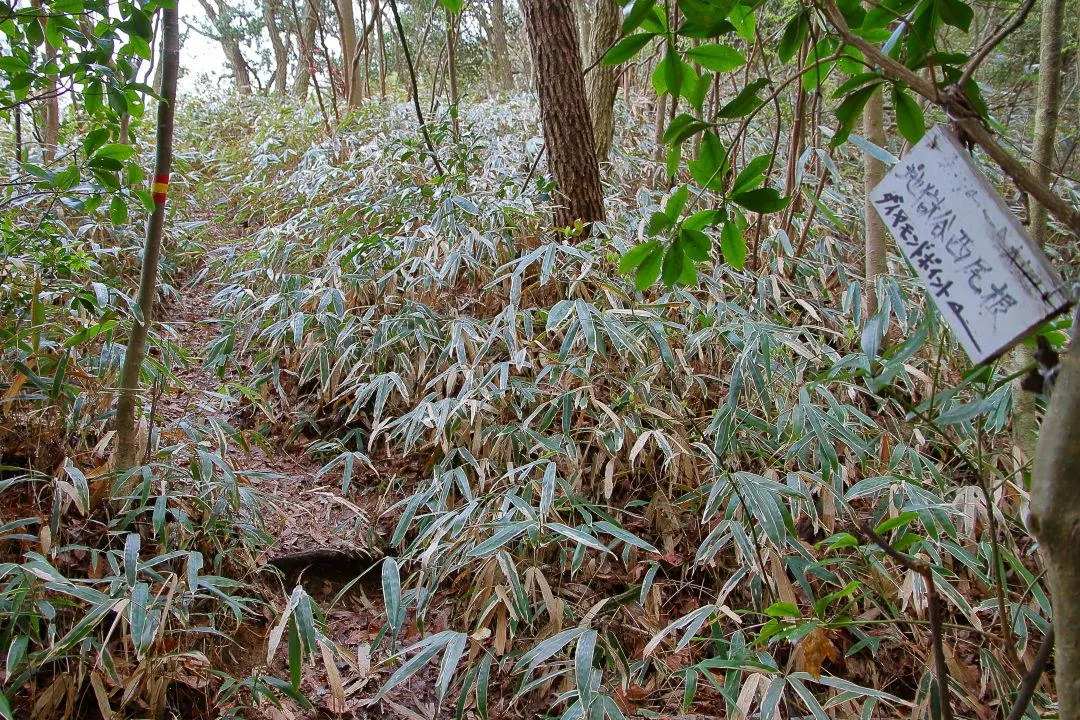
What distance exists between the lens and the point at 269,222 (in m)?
4.16

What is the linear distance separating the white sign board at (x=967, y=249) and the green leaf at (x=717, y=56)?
0.34 meters

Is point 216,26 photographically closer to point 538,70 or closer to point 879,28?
point 538,70

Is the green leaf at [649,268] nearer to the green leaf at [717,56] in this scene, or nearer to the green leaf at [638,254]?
the green leaf at [638,254]

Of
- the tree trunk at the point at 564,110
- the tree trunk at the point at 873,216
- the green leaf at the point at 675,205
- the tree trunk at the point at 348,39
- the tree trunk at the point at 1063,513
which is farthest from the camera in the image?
the tree trunk at the point at 348,39

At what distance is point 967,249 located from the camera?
23.4 inches

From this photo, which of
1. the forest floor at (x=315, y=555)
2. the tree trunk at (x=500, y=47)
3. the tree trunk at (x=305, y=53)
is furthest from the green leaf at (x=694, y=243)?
the tree trunk at (x=500, y=47)

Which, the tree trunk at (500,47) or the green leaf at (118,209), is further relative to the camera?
the tree trunk at (500,47)

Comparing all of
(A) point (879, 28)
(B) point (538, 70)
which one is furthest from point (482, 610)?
(B) point (538, 70)

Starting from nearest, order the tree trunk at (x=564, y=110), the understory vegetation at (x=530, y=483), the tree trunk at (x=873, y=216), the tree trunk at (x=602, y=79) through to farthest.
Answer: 1. the understory vegetation at (x=530, y=483)
2. the tree trunk at (x=873, y=216)
3. the tree trunk at (x=564, y=110)
4. the tree trunk at (x=602, y=79)

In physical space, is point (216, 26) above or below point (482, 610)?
above

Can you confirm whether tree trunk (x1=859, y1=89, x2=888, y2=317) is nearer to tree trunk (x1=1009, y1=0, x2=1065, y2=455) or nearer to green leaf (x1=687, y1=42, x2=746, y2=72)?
tree trunk (x1=1009, y1=0, x2=1065, y2=455)

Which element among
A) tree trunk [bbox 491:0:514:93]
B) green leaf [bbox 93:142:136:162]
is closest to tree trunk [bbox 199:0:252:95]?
tree trunk [bbox 491:0:514:93]

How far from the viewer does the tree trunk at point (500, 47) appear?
849 centimetres

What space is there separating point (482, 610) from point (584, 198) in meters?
2.04
